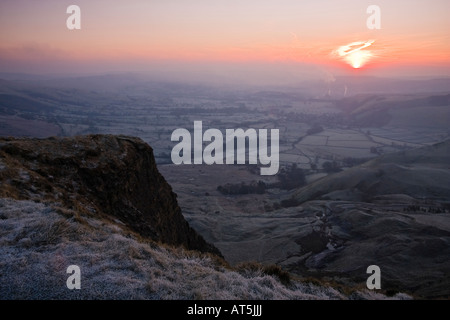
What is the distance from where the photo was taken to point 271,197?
149 feet

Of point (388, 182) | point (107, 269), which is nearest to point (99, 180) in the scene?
point (107, 269)

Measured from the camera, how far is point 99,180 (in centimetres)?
1176

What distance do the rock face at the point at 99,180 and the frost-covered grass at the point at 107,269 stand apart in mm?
1560

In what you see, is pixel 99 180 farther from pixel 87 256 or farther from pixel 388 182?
pixel 388 182

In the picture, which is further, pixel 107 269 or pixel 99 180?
pixel 99 180

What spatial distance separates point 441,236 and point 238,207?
22.9 metres

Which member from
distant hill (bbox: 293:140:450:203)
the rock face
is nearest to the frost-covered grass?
the rock face

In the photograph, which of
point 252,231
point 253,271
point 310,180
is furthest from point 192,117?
point 253,271

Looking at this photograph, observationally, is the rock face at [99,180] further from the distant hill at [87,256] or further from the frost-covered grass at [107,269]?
the frost-covered grass at [107,269]

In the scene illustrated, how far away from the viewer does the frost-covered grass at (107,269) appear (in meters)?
5.11

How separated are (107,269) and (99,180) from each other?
21.6 ft

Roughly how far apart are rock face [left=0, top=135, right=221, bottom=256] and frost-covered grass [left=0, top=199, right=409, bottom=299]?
5.12ft
